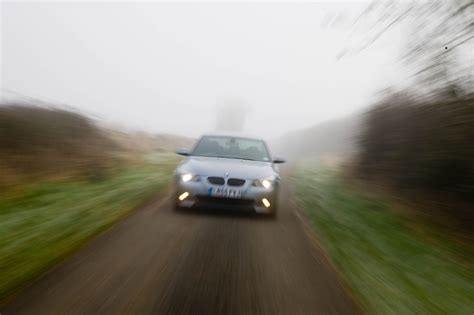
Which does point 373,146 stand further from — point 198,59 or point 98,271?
point 198,59

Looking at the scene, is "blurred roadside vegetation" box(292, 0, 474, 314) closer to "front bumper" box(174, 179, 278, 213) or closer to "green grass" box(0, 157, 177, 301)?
"front bumper" box(174, 179, 278, 213)

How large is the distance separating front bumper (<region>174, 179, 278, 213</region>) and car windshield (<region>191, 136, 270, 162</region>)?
1.37 meters

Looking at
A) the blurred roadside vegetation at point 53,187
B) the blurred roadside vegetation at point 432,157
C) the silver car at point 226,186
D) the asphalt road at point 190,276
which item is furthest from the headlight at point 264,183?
the blurred roadside vegetation at point 432,157

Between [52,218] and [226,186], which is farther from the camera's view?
[226,186]

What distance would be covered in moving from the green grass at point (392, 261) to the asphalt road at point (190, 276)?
0.93ft

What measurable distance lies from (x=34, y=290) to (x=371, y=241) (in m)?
4.47

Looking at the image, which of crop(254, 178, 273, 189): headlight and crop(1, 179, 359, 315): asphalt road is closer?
crop(1, 179, 359, 315): asphalt road

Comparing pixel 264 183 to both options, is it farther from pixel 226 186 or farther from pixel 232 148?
pixel 232 148

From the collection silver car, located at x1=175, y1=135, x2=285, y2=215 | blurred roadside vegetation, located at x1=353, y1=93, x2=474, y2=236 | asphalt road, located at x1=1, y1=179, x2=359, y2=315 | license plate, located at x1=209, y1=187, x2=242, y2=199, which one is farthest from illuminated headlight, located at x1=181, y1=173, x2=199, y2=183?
blurred roadside vegetation, located at x1=353, y1=93, x2=474, y2=236

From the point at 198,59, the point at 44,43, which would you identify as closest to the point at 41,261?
the point at 44,43

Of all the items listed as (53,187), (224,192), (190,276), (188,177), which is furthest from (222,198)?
(53,187)

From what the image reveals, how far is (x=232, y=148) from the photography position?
26.8 ft

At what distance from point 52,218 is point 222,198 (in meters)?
2.62

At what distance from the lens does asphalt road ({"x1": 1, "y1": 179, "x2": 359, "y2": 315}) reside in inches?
119
